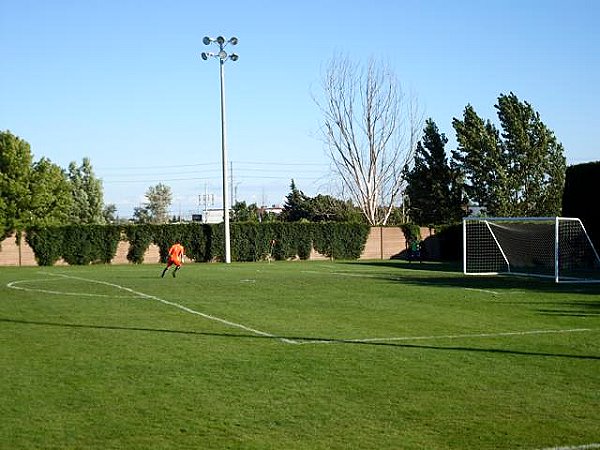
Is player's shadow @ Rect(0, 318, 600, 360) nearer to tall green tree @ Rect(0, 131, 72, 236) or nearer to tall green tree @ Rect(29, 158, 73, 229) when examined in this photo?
tall green tree @ Rect(0, 131, 72, 236)

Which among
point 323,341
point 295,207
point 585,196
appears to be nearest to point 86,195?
point 295,207

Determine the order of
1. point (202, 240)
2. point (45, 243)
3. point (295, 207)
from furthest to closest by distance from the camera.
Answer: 1. point (295, 207)
2. point (202, 240)
3. point (45, 243)

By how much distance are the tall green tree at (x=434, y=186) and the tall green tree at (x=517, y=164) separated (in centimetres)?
278

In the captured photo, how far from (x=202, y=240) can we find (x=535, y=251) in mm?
24662

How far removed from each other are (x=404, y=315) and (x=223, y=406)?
8.42 meters

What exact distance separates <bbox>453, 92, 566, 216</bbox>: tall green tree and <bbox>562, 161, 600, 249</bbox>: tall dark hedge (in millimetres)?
15290

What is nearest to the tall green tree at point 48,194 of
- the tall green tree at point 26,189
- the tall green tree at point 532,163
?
the tall green tree at point 26,189

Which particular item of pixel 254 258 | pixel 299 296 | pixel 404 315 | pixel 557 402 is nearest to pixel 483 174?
pixel 254 258

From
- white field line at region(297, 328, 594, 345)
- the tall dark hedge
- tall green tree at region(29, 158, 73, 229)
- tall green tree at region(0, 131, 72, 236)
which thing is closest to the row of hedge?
tall green tree at region(0, 131, 72, 236)

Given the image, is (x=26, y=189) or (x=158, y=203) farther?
(x=158, y=203)

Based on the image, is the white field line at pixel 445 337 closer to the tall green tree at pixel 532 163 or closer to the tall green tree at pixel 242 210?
the tall green tree at pixel 532 163

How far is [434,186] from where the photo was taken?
56500 mm

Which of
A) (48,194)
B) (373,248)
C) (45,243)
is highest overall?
(48,194)

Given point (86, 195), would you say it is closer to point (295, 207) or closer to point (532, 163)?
point (295, 207)
